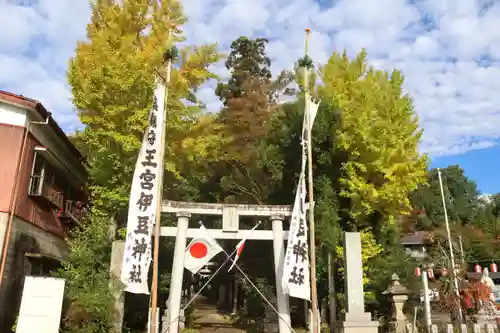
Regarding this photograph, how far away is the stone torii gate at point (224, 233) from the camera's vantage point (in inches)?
693

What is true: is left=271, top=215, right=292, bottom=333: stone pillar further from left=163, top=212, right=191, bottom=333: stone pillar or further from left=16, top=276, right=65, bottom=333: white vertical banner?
left=16, top=276, right=65, bottom=333: white vertical banner

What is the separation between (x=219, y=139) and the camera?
2112cm

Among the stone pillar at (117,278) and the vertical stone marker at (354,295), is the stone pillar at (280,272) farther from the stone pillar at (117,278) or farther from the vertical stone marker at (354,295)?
the stone pillar at (117,278)

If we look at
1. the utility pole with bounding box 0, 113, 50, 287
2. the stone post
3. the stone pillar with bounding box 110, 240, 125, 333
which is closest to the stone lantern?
the stone post

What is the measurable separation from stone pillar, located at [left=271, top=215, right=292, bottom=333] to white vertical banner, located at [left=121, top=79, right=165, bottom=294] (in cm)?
633

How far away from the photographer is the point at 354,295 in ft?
53.0

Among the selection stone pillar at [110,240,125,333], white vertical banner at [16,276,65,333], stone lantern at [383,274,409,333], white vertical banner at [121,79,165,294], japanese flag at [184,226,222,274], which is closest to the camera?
white vertical banner at [16,276,65,333]

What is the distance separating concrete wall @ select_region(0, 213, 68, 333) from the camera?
14.9 m

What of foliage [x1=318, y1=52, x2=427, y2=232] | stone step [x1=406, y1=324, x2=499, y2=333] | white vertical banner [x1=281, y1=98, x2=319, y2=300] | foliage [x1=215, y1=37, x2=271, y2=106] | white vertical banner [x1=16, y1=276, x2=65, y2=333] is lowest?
stone step [x1=406, y1=324, x2=499, y2=333]

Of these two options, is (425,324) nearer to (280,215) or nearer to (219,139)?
(280,215)

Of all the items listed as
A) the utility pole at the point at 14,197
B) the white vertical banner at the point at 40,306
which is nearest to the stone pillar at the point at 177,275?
the white vertical banner at the point at 40,306

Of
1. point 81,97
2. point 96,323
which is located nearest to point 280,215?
point 96,323

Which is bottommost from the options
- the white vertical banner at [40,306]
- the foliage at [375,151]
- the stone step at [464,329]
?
the stone step at [464,329]

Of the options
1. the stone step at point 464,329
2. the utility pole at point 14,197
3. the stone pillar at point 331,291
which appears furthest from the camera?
the stone pillar at point 331,291
